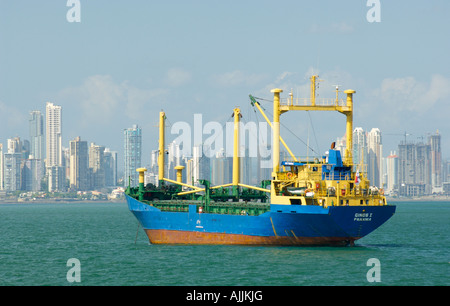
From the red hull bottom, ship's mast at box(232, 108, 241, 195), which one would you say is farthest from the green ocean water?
ship's mast at box(232, 108, 241, 195)

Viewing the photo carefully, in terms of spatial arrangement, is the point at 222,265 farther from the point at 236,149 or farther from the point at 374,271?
the point at 236,149

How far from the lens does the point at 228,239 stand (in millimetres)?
56875

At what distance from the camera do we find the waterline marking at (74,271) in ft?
140

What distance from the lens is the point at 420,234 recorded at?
79250 millimetres

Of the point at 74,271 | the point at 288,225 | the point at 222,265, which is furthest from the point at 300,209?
the point at 74,271

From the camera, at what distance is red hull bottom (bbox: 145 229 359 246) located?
5278cm

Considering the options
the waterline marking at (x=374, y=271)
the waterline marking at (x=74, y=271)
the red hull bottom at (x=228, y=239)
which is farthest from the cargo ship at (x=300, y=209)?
the waterline marking at (x=74, y=271)

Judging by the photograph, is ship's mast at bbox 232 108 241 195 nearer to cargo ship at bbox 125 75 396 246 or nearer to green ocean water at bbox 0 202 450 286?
cargo ship at bbox 125 75 396 246

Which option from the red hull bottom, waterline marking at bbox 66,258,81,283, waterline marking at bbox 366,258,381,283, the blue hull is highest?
the blue hull

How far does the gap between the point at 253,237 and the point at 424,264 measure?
41.5 ft

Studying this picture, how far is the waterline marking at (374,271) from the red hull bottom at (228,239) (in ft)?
15.6

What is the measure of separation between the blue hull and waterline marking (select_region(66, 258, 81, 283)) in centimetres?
1051

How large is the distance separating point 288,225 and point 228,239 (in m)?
6.46
